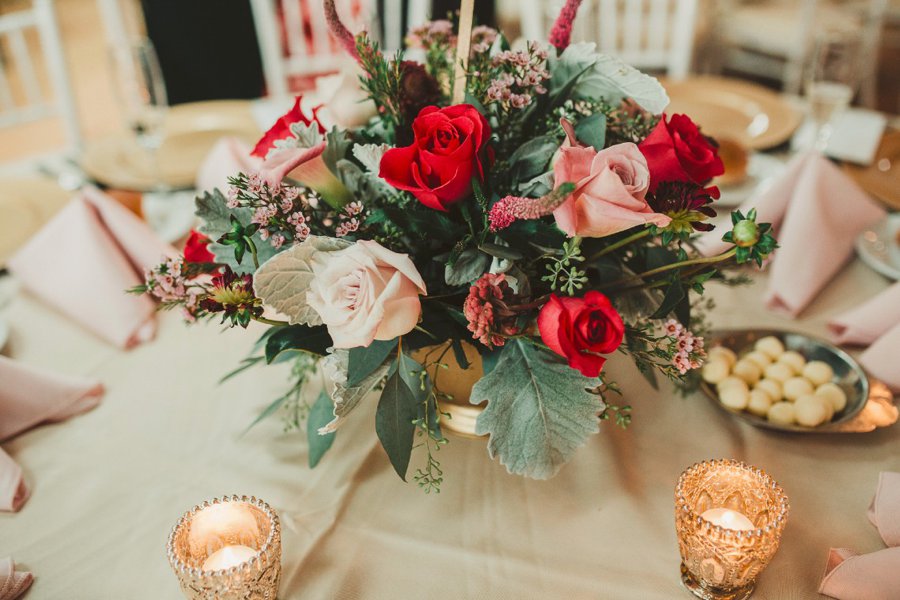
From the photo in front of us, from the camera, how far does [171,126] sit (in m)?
1.71

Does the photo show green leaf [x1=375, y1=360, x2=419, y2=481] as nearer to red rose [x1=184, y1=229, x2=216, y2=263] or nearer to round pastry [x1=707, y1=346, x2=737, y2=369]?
red rose [x1=184, y1=229, x2=216, y2=263]

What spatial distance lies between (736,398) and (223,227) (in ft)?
2.20

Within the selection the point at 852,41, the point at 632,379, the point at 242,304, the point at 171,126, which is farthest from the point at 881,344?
the point at 171,126

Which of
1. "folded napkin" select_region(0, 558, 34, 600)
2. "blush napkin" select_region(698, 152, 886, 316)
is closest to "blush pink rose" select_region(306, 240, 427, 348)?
"folded napkin" select_region(0, 558, 34, 600)

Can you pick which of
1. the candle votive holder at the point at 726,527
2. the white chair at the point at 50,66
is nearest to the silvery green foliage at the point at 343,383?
the candle votive holder at the point at 726,527

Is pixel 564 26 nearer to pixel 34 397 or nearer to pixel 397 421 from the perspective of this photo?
pixel 397 421

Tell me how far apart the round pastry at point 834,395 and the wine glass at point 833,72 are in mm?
684

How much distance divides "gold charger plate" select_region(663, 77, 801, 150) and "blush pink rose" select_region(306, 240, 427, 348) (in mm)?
1051

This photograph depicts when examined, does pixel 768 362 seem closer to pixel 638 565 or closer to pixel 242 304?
pixel 638 565

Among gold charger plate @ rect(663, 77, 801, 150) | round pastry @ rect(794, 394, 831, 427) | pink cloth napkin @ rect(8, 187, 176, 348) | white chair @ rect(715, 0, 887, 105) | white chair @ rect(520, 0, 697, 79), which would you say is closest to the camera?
round pastry @ rect(794, 394, 831, 427)

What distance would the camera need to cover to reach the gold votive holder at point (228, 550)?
64 cm

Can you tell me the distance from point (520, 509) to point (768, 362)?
414 mm

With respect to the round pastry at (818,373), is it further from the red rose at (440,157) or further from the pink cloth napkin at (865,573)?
the red rose at (440,157)

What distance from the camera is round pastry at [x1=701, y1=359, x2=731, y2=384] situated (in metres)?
0.93
